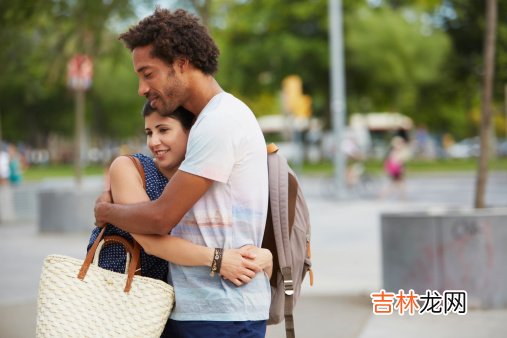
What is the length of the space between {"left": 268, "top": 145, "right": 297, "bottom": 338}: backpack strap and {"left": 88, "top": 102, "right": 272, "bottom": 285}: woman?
67 mm

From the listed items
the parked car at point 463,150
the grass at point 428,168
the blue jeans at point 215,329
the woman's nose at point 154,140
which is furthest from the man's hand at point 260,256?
the parked car at point 463,150

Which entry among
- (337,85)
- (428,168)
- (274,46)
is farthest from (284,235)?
(274,46)

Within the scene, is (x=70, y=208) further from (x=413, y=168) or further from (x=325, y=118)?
(x=325, y=118)

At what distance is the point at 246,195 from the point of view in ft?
9.47

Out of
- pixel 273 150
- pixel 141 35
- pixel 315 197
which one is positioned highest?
pixel 141 35

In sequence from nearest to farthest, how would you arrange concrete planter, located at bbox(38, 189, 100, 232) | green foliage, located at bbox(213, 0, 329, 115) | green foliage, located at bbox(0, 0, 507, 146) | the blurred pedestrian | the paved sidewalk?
the paved sidewalk
concrete planter, located at bbox(38, 189, 100, 232)
the blurred pedestrian
green foliage, located at bbox(0, 0, 507, 146)
green foliage, located at bbox(213, 0, 329, 115)

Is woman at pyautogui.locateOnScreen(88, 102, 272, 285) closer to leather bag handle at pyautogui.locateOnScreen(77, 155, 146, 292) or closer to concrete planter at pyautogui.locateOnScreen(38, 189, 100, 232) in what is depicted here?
leather bag handle at pyautogui.locateOnScreen(77, 155, 146, 292)

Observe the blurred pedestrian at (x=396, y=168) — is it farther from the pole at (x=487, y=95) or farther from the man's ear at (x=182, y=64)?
the man's ear at (x=182, y=64)

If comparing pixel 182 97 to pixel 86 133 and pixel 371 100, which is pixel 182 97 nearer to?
pixel 371 100

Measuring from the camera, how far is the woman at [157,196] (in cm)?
285

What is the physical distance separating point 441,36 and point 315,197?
23.3 meters

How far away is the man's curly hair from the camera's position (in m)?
2.85

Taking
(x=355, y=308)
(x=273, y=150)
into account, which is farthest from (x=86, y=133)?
(x=273, y=150)

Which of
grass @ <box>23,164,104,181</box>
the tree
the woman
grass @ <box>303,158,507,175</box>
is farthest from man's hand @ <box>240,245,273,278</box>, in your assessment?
grass @ <box>23,164,104,181</box>
